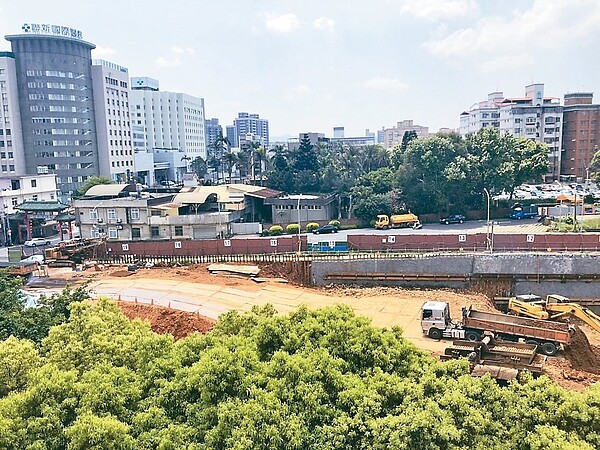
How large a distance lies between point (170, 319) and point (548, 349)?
20.3 metres

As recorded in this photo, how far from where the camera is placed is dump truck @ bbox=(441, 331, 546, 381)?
2202cm

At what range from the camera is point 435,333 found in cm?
2894

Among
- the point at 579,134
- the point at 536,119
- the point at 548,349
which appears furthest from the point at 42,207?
the point at 579,134

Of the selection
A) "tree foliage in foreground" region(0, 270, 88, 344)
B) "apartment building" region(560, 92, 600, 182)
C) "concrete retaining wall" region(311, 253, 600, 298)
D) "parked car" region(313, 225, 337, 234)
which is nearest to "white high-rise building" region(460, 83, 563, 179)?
"apartment building" region(560, 92, 600, 182)

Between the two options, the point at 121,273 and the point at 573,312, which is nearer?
the point at 573,312

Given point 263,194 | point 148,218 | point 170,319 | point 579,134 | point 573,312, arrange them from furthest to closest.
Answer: point 579,134
point 263,194
point 148,218
point 170,319
point 573,312

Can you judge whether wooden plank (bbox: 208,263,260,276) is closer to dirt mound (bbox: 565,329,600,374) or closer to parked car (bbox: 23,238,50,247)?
dirt mound (bbox: 565,329,600,374)

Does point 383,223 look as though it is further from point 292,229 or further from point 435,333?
point 435,333

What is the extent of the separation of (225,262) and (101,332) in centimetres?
2629

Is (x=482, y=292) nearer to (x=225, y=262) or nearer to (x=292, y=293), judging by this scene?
(x=292, y=293)

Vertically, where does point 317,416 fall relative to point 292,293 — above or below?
above

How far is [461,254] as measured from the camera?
39688 millimetres

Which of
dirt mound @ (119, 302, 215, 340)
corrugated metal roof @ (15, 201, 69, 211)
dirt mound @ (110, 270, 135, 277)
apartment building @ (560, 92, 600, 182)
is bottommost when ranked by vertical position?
dirt mound @ (119, 302, 215, 340)

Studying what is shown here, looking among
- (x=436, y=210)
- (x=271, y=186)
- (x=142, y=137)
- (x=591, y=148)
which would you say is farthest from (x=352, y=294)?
(x=142, y=137)
